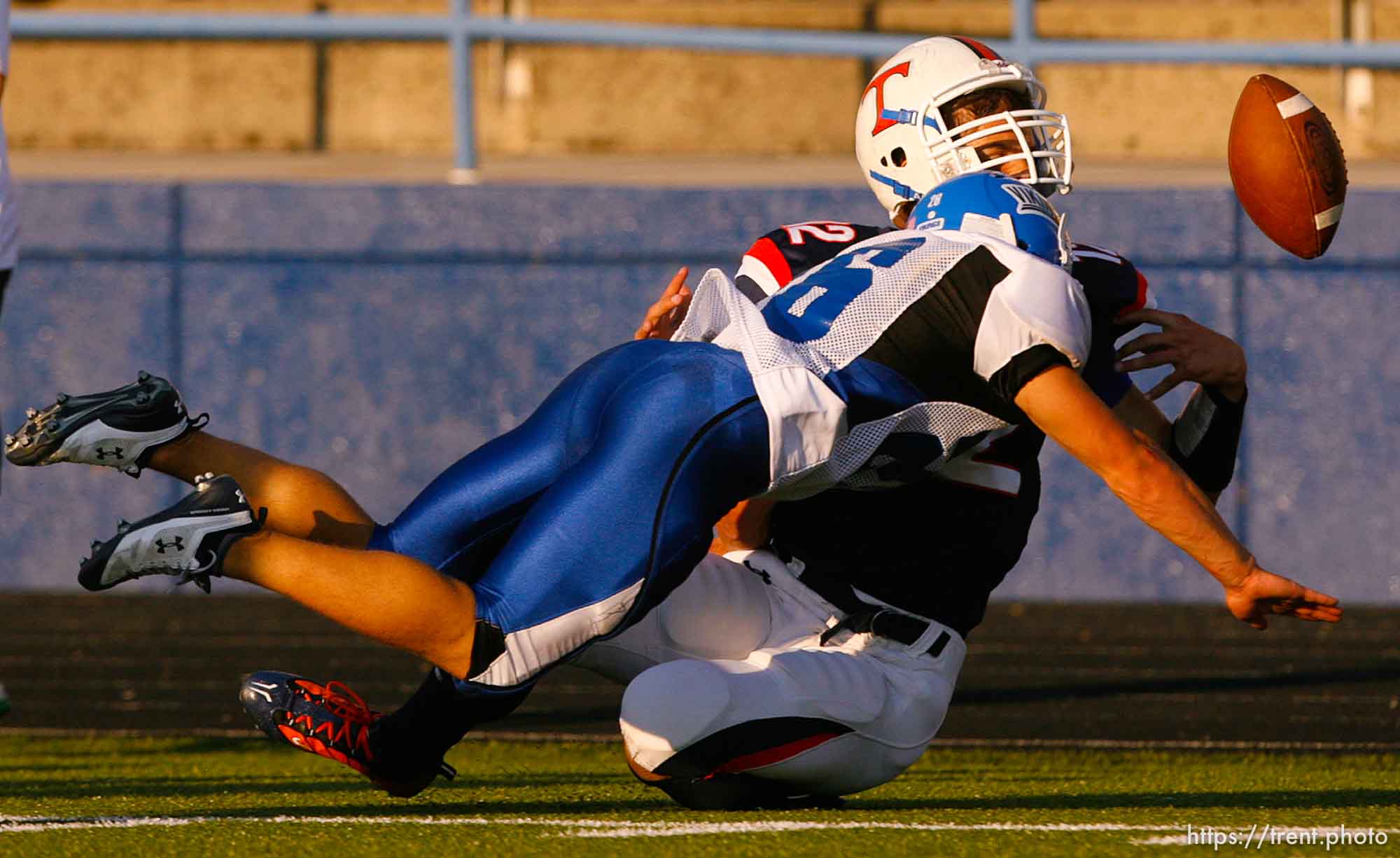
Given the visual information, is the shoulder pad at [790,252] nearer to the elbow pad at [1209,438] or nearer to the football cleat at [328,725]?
Result: the elbow pad at [1209,438]

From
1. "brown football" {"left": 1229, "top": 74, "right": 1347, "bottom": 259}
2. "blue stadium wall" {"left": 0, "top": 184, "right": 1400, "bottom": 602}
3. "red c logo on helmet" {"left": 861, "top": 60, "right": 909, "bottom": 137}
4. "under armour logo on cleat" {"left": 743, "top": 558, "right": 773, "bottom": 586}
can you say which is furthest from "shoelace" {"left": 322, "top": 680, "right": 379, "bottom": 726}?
"blue stadium wall" {"left": 0, "top": 184, "right": 1400, "bottom": 602}

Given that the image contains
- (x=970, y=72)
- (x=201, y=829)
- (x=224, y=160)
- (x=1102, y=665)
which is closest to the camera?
(x=201, y=829)

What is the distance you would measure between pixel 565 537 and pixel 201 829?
70 cm

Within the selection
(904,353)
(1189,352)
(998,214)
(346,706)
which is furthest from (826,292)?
(346,706)

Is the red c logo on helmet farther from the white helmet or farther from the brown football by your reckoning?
the brown football

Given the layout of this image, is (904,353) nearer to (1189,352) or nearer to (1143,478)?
(1143,478)

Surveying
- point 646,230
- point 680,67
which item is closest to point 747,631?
point 646,230

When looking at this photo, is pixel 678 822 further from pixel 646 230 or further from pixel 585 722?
pixel 646 230

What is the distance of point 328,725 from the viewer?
3385 millimetres

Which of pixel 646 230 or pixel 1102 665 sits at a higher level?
pixel 646 230

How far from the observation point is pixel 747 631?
366cm

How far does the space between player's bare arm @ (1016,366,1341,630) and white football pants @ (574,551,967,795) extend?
0.53 meters

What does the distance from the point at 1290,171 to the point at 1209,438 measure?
56 centimetres

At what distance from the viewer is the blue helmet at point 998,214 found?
347cm
